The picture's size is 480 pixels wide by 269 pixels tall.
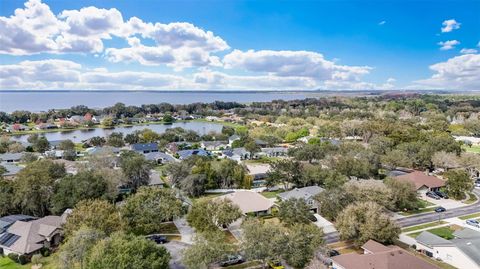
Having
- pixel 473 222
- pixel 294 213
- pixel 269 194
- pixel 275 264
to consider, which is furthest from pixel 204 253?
pixel 473 222

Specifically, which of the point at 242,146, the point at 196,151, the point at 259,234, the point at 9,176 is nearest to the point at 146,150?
the point at 196,151

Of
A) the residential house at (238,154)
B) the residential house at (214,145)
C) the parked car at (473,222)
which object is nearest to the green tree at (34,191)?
the residential house at (238,154)

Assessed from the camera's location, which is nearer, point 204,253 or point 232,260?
point 204,253

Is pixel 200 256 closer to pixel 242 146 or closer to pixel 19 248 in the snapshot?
pixel 19 248

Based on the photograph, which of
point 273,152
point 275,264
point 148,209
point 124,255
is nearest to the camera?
point 124,255

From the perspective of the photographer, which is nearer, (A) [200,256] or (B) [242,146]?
Result: (A) [200,256]

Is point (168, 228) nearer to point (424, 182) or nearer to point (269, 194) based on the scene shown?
point (269, 194)
